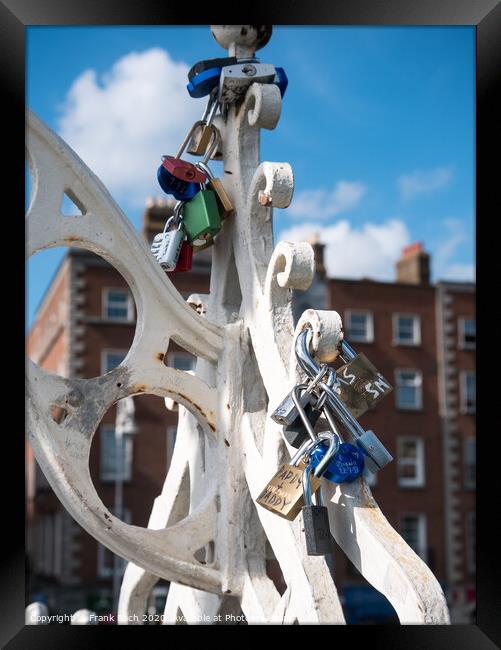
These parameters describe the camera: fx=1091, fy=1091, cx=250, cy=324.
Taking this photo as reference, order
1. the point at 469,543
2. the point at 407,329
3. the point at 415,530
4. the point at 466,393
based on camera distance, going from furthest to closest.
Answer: the point at 466,393 → the point at 407,329 → the point at 469,543 → the point at 415,530

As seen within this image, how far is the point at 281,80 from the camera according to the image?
3463 millimetres

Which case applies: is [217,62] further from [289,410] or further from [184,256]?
[289,410]

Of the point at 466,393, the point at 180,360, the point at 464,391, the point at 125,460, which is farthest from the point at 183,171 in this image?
the point at 466,393

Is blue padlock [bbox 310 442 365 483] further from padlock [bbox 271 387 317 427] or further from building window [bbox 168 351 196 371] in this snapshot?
building window [bbox 168 351 196 371]

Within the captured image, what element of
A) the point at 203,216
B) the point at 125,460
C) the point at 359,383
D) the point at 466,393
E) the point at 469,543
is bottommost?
the point at 469,543

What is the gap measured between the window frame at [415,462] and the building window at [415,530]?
104cm

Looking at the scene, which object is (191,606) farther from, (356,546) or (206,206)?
(206,206)

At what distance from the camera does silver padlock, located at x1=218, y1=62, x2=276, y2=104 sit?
11.2ft

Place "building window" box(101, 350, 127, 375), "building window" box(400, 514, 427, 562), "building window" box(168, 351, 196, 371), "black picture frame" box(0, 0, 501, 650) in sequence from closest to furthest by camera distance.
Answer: "black picture frame" box(0, 0, 501, 650)
"building window" box(168, 351, 196, 371)
"building window" box(101, 350, 127, 375)
"building window" box(400, 514, 427, 562)

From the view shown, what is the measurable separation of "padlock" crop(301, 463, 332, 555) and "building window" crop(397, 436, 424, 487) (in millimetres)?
33696

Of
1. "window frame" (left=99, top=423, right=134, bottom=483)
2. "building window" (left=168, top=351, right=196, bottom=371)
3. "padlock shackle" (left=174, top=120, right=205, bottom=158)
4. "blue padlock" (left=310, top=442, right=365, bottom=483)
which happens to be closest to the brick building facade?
"window frame" (left=99, top=423, right=134, bottom=483)

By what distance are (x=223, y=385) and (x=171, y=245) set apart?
503mm

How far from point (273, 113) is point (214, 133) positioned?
306 mm

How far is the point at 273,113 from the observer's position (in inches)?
131
